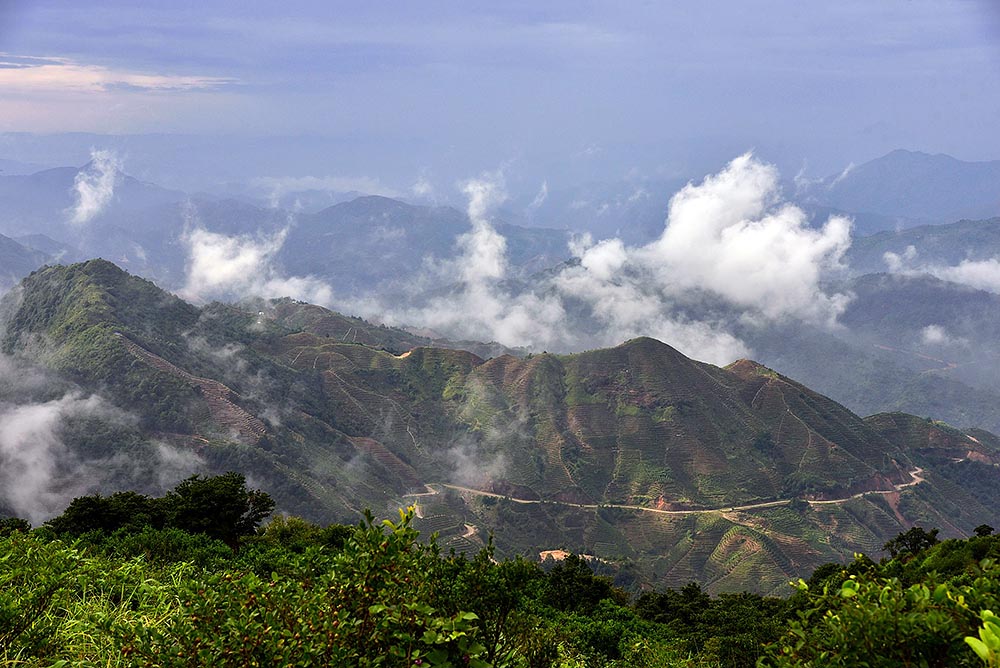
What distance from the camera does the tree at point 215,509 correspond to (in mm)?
45656

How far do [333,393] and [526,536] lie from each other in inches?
2576

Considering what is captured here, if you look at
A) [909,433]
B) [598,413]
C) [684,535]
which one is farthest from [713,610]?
[909,433]

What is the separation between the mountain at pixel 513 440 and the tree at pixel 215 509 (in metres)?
61.9

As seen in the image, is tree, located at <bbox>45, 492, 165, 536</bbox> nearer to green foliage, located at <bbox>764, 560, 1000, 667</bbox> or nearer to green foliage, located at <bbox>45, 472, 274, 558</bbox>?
green foliage, located at <bbox>45, 472, 274, 558</bbox>

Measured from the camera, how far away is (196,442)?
385ft

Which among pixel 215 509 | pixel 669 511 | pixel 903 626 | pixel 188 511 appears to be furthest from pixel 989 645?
pixel 669 511

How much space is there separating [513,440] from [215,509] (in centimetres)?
11690

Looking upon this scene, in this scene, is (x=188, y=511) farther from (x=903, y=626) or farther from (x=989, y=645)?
(x=989, y=645)

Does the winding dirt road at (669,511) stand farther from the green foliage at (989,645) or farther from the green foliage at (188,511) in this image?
the green foliage at (989,645)

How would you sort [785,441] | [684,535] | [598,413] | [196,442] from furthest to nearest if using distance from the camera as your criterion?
1. [598,413]
2. [785,441]
3. [684,535]
4. [196,442]

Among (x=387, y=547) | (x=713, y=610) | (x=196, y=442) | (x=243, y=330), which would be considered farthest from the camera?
(x=243, y=330)

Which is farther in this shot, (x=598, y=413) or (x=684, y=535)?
(x=598, y=413)

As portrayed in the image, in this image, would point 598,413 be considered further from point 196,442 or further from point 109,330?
point 109,330

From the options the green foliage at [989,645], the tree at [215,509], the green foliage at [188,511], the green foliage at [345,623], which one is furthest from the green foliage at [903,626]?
the tree at [215,509]
